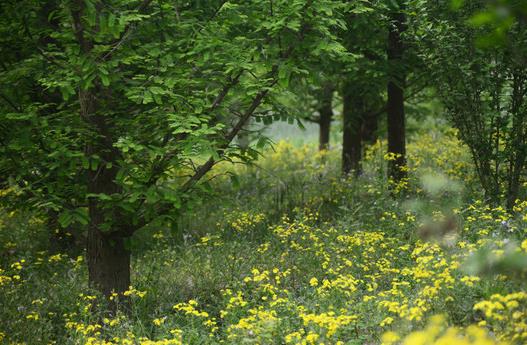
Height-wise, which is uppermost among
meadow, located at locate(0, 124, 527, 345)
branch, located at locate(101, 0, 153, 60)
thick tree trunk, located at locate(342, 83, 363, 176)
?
branch, located at locate(101, 0, 153, 60)

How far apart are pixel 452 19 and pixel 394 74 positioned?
1.72m

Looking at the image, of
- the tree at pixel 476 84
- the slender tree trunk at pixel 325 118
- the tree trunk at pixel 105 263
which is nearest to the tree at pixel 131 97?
the tree trunk at pixel 105 263

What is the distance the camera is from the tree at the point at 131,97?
5605mm

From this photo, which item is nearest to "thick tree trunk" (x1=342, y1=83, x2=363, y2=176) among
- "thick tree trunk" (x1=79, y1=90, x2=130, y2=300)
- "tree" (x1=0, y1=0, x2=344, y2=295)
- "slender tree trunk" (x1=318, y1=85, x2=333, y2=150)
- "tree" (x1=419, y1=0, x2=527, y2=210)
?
"slender tree trunk" (x1=318, y1=85, x2=333, y2=150)

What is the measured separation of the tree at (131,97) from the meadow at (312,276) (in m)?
0.51

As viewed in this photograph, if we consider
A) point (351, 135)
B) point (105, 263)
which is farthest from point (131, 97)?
point (351, 135)

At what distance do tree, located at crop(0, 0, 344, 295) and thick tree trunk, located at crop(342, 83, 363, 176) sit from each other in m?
4.73

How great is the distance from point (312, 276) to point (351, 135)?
236 inches

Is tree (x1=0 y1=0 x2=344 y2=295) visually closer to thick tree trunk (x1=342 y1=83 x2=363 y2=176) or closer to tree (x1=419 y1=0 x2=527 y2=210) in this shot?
tree (x1=419 y1=0 x2=527 y2=210)

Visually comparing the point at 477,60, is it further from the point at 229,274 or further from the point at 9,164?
the point at 9,164

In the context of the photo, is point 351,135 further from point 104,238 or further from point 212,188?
point 104,238

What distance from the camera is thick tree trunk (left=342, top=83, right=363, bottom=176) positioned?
11219 millimetres

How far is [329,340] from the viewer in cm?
469

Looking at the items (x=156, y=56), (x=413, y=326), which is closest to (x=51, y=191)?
(x=156, y=56)
